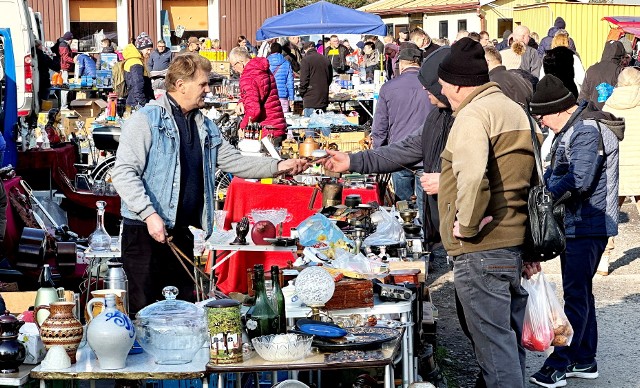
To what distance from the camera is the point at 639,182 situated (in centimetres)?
957

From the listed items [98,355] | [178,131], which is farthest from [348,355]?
[178,131]

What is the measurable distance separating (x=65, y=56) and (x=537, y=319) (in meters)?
20.2

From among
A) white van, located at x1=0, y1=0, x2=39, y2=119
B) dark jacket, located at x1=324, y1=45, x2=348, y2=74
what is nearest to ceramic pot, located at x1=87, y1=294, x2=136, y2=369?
white van, located at x1=0, y1=0, x2=39, y2=119

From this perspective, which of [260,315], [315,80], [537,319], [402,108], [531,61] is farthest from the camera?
[315,80]

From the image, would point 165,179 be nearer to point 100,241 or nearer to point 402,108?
point 100,241

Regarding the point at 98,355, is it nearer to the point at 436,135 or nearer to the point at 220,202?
the point at 436,135

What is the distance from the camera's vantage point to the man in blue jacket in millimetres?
8906

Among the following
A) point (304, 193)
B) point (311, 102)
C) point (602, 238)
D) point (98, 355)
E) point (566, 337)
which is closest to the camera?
point (98, 355)

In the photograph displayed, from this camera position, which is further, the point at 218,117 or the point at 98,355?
the point at 218,117

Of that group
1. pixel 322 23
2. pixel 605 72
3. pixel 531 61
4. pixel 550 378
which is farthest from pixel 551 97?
pixel 322 23

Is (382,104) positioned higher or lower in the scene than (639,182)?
higher

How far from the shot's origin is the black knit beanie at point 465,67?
4.67 meters

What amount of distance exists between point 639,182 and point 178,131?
18.9ft

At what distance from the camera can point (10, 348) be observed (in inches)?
149
